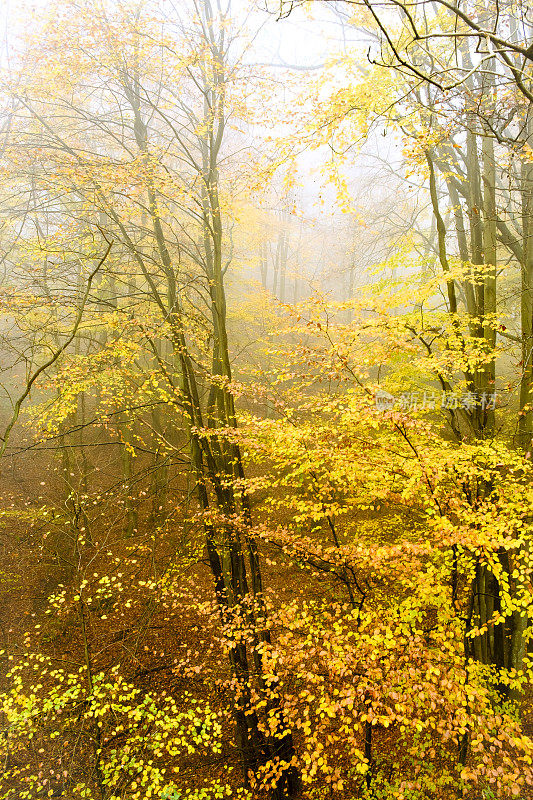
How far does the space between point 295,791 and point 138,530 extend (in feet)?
24.1

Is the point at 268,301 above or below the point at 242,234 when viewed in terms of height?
below

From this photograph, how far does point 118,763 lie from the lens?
7035 mm

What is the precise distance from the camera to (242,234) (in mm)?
21609

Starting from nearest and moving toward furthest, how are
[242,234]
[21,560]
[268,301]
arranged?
1. [21,560]
2. [268,301]
3. [242,234]

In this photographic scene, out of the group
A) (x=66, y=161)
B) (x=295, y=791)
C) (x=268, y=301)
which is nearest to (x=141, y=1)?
(x=66, y=161)

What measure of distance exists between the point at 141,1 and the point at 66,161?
4.42 meters

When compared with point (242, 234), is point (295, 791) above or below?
below

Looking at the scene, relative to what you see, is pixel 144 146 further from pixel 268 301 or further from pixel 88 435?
pixel 88 435

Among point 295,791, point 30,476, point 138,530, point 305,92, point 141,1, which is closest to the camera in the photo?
point 305,92

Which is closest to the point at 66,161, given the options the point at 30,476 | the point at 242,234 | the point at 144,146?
the point at 144,146

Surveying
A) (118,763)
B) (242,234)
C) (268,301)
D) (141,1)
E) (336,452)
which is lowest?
(118,763)

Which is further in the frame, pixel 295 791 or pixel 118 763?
pixel 295 791

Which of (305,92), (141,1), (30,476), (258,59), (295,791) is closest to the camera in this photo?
(305,92)

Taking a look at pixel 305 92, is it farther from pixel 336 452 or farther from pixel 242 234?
pixel 242 234
